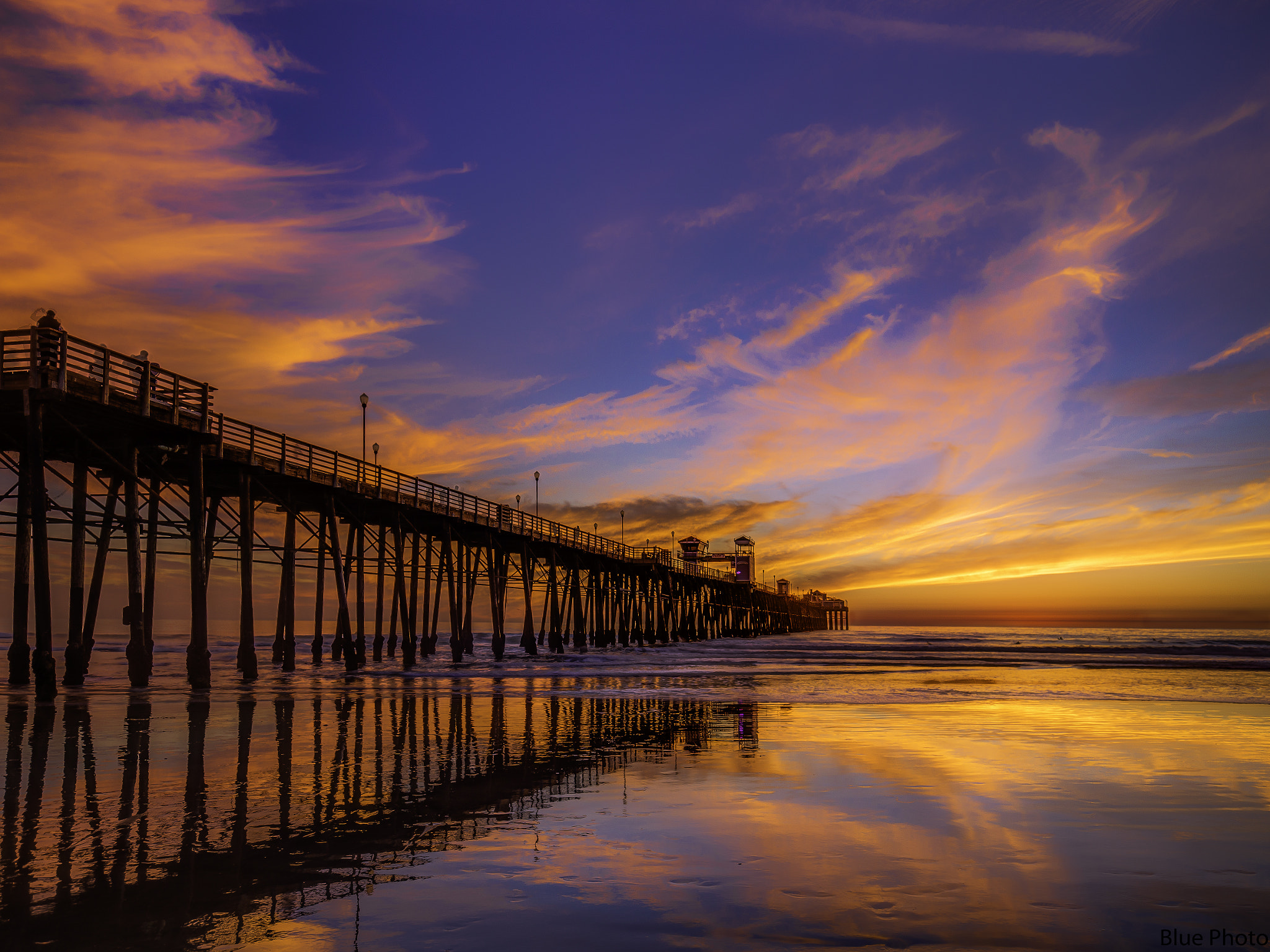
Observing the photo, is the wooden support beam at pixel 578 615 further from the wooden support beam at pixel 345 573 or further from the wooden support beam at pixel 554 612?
the wooden support beam at pixel 345 573

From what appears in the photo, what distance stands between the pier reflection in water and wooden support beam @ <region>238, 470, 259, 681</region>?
37.7 ft

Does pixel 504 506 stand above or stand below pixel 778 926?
above

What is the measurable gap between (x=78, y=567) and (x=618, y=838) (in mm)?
20346

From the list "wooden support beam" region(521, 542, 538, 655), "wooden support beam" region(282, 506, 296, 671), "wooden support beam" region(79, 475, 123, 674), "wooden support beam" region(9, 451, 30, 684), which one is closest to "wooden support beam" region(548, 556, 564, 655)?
"wooden support beam" region(521, 542, 538, 655)

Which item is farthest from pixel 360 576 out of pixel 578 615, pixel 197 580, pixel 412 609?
pixel 578 615

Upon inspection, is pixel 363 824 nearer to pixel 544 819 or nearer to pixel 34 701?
pixel 544 819

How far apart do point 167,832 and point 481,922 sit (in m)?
3.32

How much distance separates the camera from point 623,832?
22.5 ft

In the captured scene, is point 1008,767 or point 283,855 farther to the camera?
point 1008,767

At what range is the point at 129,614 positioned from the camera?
2056 cm

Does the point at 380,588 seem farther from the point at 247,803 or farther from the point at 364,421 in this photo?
the point at 247,803

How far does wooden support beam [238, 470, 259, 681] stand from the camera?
→ 2405 centimetres

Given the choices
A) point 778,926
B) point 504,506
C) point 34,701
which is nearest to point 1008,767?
point 778,926

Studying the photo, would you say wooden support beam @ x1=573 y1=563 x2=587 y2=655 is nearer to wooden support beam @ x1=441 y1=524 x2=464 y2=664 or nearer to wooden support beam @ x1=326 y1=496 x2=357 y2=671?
wooden support beam @ x1=441 y1=524 x2=464 y2=664
